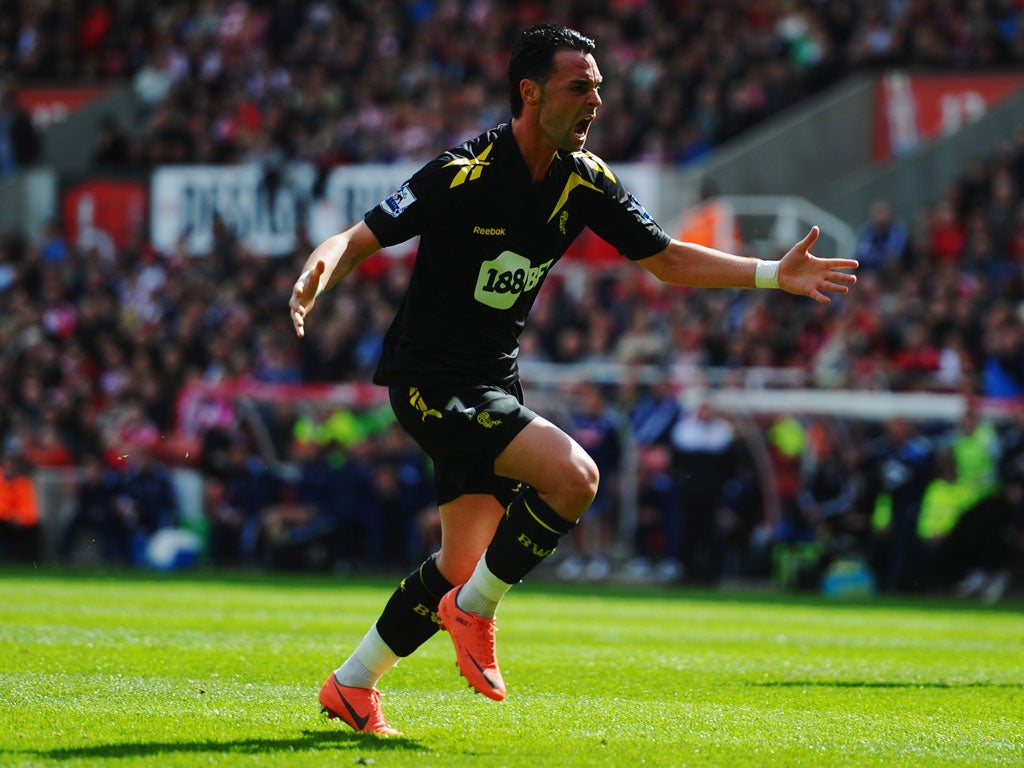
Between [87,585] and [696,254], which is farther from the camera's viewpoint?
[87,585]

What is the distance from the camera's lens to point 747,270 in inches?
261

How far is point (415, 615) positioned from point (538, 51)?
2089 mm

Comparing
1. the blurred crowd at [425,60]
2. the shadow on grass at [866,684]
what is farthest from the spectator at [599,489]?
the shadow on grass at [866,684]

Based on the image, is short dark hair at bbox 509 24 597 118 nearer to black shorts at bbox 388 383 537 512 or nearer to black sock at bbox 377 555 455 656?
black shorts at bbox 388 383 537 512

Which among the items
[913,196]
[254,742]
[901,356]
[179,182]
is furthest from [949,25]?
[254,742]

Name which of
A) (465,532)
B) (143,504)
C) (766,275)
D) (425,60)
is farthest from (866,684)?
(425,60)

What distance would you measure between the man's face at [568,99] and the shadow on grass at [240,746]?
7.21 feet

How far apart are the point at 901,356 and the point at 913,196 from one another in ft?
15.6

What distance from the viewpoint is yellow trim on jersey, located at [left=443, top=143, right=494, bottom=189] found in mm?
6129

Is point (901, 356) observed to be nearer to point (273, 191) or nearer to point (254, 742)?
point (273, 191)

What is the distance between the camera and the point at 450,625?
6.07 meters

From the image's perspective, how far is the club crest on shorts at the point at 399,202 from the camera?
608cm

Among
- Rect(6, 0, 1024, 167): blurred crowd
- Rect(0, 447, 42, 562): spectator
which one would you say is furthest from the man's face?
Rect(6, 0, 1024, 167): blurred crowd

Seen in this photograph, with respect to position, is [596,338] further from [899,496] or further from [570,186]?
[570,186]
